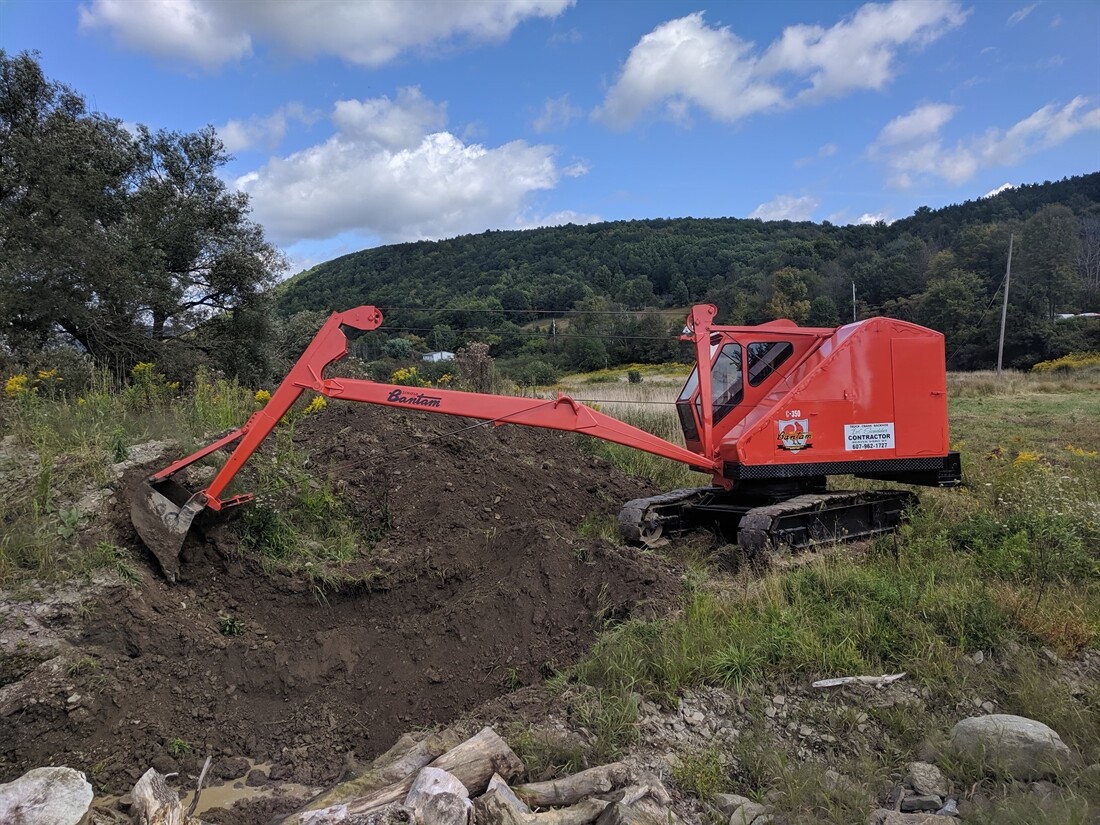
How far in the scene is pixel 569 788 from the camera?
3.13 meters

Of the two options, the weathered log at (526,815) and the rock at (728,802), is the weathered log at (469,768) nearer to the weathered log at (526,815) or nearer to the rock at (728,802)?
the weathered log at (526,815)

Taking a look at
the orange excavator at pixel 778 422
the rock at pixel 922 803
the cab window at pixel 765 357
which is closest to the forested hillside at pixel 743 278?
the cab window at pixel 765 357

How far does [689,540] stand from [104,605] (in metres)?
5.26

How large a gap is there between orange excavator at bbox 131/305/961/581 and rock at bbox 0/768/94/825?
10.2ft

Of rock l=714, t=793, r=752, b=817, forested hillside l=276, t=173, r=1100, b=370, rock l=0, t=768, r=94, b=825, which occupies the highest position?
forested hillside l=276, t=173, r=1100, b=370

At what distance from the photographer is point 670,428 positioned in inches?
492

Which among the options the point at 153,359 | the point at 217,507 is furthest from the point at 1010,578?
the point at 153,359

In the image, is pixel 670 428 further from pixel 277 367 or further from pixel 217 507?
pixel 277 367

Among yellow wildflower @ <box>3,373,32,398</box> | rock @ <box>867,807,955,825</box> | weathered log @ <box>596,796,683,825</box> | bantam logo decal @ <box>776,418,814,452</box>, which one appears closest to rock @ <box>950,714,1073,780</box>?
rock @ <box>867,807,955,825</box>

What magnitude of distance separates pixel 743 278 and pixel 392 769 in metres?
31.8

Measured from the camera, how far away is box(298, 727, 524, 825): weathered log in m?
2.92

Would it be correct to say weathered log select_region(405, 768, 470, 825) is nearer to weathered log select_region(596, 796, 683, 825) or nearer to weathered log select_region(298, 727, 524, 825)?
weathered log select_region(298, 727, 524, 825)

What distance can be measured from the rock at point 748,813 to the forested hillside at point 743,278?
44.0 feet

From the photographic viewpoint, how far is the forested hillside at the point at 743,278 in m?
22.0
